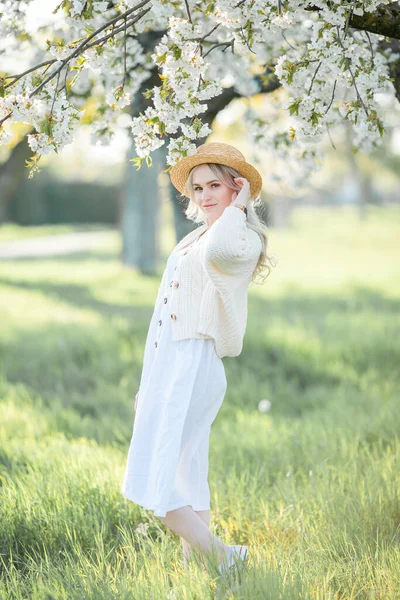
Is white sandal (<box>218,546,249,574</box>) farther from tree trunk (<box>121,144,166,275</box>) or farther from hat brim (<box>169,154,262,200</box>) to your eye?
tree trunk (<box>121,144,166,275</box>)

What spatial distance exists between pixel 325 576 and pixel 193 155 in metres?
1.72

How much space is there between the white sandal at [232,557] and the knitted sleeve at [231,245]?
3.52 feet

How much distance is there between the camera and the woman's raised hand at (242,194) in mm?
2824

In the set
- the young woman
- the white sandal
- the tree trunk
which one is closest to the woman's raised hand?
the young woman

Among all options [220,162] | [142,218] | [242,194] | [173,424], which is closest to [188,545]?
[173,424]

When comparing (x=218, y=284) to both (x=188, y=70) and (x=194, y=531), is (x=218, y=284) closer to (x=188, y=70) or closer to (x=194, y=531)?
(x=188, y=70)

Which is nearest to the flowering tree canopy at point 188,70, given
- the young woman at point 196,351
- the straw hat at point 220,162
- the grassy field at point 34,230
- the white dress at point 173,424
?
the straw hat at point 220,162

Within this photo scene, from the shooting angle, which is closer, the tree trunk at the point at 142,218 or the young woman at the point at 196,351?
the young woman at the point at 196,351

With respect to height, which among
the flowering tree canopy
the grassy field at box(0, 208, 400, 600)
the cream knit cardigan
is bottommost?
the grassy field at box(0, 208, 400, 600)

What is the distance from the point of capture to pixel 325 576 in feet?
8.90

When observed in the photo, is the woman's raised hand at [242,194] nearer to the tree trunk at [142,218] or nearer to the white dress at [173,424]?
the white dress at [173,424]

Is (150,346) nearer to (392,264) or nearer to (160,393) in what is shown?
(160,393)

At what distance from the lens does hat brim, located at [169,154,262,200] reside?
2850mm

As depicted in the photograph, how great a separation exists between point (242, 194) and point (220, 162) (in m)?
0.16
